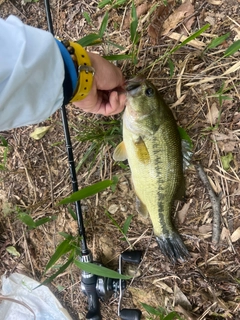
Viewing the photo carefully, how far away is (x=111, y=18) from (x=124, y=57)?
0.50 m

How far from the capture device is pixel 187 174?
254 centimetres

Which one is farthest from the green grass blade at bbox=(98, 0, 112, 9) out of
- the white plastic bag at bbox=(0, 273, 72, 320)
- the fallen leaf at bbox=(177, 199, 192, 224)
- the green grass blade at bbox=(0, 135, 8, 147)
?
the white plastic bag at bbox=(0, 273, 72, 320)

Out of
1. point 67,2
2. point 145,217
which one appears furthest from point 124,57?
point 145,217

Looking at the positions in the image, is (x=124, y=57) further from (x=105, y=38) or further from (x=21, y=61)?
(x=21, y=61)

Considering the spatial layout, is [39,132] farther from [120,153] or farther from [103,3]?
[103,3]

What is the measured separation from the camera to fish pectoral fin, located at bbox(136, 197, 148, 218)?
2572 mm

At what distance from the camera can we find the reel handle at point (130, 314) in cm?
256

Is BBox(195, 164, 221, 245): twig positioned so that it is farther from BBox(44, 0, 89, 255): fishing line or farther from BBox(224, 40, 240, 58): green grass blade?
BBox(44, 0, 89, 255): fishing line

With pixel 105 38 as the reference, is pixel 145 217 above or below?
below

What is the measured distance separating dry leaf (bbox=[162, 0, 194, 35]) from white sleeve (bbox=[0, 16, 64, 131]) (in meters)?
1.11

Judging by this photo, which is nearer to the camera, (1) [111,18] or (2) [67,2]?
(1) [111,18]

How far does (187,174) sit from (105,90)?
849 millimetres

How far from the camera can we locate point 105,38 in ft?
8.98

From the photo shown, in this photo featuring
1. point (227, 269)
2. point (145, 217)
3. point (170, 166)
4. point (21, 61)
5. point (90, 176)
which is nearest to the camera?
point (21, 61)
